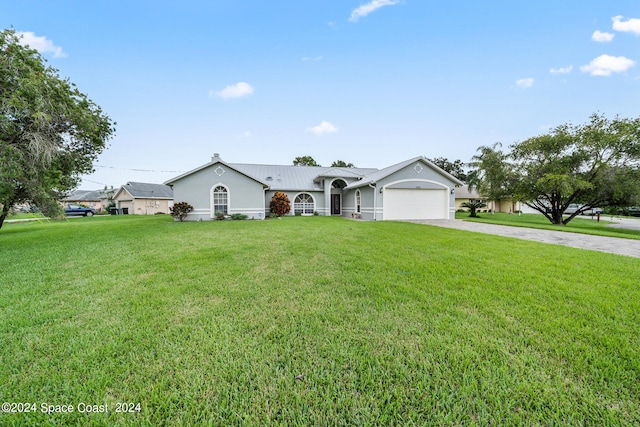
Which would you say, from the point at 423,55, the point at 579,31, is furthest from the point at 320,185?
the point at 579,31

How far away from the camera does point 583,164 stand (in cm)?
1587

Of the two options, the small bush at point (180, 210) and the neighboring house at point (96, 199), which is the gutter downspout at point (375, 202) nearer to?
the small bush at point (180, 210)

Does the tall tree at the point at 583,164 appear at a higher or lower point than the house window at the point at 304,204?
higher

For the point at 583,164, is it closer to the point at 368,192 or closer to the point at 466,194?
the point at 368,192

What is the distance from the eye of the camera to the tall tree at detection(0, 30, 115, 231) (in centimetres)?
665

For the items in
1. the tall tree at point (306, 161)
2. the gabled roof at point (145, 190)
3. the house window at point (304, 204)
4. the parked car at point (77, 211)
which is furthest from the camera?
the tall tree at point (306, 161)

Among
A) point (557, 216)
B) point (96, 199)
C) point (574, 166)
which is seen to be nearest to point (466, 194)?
point (557, 216)

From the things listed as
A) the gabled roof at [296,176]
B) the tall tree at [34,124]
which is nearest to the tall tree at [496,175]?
the gabled roof at [296,176]

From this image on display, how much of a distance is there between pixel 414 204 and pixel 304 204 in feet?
29.6

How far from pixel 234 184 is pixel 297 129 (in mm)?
9211

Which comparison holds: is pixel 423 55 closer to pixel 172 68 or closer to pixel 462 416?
pixel 172 68

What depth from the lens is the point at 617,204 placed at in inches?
605

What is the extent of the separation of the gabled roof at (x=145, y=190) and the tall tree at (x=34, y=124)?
28.7 meters

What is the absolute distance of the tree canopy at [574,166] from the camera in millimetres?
14430
